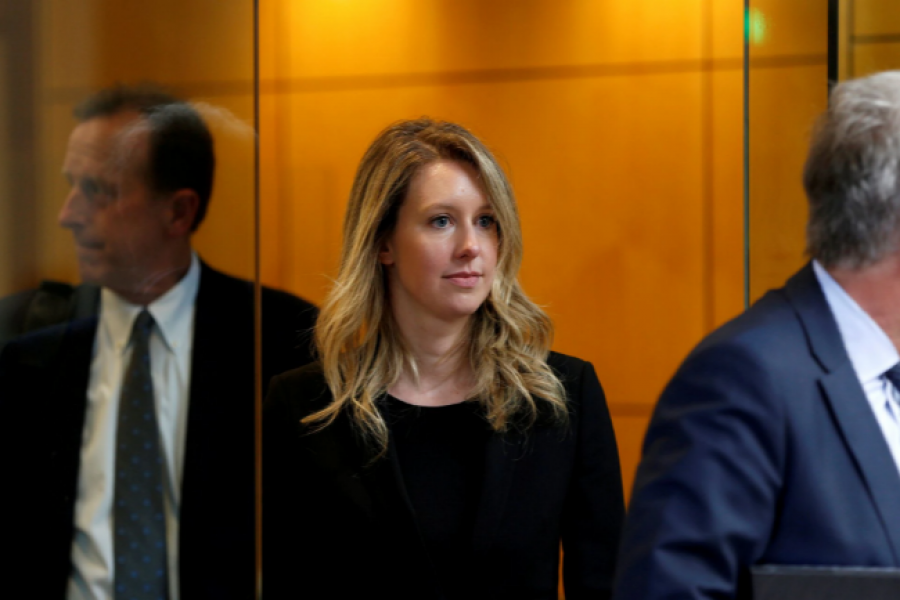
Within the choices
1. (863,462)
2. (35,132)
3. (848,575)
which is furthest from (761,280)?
(35,132)

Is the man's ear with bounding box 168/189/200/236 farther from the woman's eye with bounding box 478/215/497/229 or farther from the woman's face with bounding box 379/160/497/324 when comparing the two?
the woman's eye with bounding box 478/215/497/229

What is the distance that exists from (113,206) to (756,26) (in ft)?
5.80

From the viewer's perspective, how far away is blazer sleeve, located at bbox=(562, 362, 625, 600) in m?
2.23

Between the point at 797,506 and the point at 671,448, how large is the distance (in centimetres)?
19

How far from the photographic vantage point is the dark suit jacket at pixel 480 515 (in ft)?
7.15

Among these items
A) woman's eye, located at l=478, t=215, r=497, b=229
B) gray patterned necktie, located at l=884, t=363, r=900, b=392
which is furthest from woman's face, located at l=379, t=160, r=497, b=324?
gray patterned necktie, located at l=884, t=363, r=900, b=392

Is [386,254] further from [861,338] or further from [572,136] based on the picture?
[861,338]

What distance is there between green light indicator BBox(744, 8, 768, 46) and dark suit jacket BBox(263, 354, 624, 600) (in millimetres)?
1059

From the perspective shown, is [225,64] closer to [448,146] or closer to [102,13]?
[102,13]

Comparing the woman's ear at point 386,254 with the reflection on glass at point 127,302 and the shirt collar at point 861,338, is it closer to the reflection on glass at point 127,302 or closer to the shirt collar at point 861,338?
the reflection on glass at point 127,302

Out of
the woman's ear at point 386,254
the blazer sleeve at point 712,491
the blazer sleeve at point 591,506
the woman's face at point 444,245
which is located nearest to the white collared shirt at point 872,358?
the blazer sleeve at point 712,491

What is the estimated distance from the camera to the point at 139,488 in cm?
223

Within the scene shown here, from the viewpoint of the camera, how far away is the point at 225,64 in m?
2.33

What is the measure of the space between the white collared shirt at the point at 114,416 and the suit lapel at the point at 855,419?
1.40m
